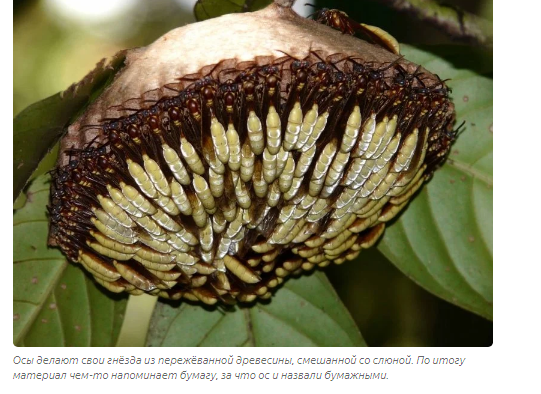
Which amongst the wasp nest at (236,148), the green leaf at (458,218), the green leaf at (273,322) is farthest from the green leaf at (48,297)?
the green leaf at (458,218)

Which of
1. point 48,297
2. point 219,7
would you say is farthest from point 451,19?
point 48,297

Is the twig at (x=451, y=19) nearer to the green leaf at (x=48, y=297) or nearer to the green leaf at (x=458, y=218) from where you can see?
the green leaf at (x=458, y=218)

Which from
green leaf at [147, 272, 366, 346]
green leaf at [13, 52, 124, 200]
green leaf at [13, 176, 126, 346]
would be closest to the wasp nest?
green leaf at [13, 52, 124, 200]

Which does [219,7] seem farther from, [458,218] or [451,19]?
[458,218]
